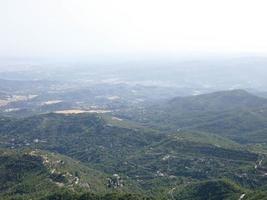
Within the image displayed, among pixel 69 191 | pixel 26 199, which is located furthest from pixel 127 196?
pixel 26 199

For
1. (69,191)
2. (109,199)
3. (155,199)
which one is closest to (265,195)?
(155,199)

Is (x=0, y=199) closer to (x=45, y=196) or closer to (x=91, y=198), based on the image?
(x=45, y=196)

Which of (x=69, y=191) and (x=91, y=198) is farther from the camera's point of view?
(x=69, y=191)

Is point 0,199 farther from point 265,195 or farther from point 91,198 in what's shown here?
point 265,195

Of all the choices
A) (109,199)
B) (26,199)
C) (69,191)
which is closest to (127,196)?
(109,199)

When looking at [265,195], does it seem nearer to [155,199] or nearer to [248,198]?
[248,198]

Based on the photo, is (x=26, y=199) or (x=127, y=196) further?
(x=26, y=199)
